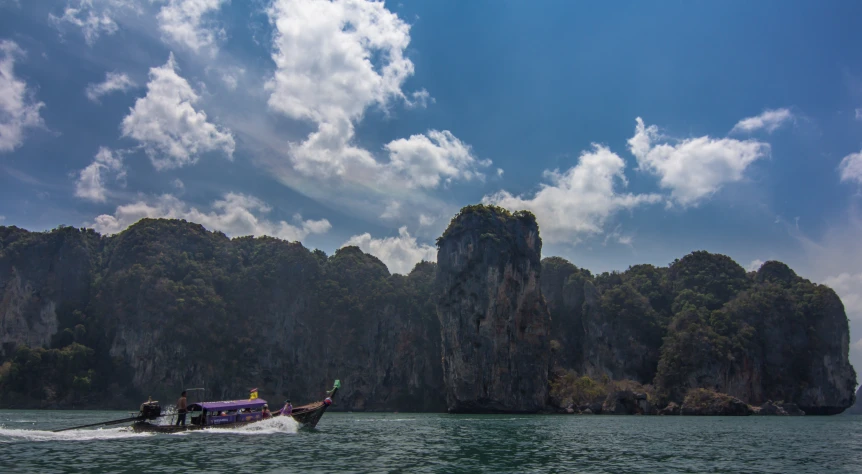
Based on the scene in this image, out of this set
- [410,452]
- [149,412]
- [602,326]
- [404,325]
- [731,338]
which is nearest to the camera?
[410,452]

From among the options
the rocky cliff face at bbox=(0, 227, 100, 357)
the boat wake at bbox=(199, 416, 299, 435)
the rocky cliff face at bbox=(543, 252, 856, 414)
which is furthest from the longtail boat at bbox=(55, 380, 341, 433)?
the rocky cliff face at bbox=(0, 227, 100, 357)

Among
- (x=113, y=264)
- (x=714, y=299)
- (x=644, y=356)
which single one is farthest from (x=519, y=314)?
(x=113, y=264)

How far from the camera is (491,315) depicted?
71812mm

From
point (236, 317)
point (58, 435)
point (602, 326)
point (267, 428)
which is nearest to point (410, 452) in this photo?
point (267, 428)

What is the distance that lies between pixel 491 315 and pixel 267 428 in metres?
44.1

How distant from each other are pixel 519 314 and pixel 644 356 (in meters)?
21.0

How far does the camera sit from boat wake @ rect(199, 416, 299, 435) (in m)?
29.4

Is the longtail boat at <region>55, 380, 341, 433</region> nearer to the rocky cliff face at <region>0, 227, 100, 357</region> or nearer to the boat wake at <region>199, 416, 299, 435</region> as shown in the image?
the boat wake at <region>199, 416, 299, 435</region>

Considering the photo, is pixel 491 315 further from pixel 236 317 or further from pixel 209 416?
pixel 209 416

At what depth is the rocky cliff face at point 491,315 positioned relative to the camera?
230 feet

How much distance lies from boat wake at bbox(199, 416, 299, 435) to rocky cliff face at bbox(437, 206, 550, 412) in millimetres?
40538

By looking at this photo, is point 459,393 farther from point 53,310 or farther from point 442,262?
point 53,310

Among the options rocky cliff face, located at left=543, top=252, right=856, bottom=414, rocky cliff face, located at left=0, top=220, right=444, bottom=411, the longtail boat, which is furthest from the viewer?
rocky cliff face, located at left=0, top=220, right=444, bottom=411

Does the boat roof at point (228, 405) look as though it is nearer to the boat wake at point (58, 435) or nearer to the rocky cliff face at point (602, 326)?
the boat wake at point (58, 435)
